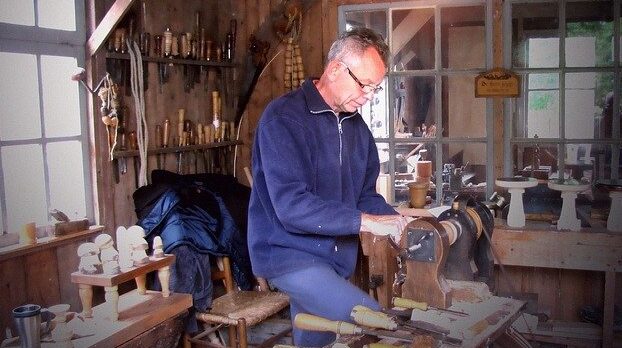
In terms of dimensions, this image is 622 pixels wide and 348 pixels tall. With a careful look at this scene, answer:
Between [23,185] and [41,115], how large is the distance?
326mm

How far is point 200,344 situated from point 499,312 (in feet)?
6.43

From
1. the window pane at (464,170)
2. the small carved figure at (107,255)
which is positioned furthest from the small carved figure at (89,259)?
the window pane at (464,170)

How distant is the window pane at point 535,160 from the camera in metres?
3.78

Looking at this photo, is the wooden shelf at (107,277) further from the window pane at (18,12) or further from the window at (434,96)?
the window at (434,96)

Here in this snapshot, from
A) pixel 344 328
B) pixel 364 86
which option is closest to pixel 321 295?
pixel 344 328

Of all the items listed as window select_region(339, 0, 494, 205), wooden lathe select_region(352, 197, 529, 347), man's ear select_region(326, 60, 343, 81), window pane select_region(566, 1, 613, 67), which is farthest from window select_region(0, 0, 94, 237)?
window pane select_region(566, 1, 613, 67)

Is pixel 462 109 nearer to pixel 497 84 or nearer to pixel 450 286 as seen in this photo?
pixel 497 84

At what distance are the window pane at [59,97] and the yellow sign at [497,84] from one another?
2.30m

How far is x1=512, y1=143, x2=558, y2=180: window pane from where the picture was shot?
12.4ft

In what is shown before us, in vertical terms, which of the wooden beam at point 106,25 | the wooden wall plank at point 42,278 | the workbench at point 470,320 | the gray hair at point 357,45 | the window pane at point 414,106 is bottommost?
the wooden wall plank at point 42,278

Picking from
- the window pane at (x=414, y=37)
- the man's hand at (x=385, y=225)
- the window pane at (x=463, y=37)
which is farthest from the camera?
the window pane at (x=414, y=37)

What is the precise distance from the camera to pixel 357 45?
208 cm

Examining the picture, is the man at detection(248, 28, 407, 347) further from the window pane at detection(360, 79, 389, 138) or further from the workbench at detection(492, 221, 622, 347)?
the window pane at detection(360, 79, 389, 138)

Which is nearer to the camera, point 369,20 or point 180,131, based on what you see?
point 180,131
